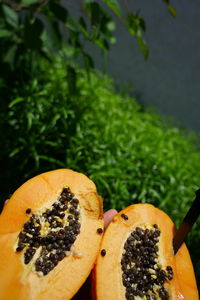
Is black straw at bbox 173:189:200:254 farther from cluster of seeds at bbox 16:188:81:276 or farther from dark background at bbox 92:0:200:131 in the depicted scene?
dark background at bbox 92:0:200:131

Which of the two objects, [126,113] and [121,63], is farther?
[121,63]

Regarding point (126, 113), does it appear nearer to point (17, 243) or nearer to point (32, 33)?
point (32, 33)

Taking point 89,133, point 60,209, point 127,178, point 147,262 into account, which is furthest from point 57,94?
point 147,262

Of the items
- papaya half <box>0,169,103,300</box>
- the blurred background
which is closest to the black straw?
papaya half <box>0,169,103,300</box>

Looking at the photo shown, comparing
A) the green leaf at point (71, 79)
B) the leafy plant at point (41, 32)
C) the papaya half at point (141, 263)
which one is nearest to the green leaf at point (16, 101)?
the leafy plant at point (41, 32)

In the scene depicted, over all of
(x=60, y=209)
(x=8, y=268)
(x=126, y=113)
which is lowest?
(x=126, y=113)

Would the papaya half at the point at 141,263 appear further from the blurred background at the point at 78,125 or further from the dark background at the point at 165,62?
the dark background at the point at 165,62

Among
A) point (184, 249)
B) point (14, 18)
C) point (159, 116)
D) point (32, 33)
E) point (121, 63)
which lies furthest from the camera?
point (121, 63)

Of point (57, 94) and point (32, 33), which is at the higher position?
point (32, 33)
